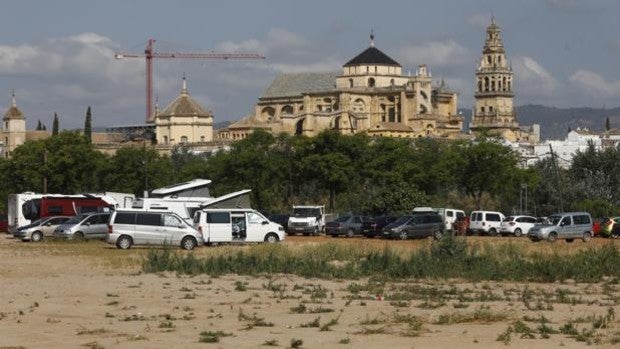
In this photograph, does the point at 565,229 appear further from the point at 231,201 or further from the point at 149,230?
the point at 149,230

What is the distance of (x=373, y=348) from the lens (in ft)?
72.6

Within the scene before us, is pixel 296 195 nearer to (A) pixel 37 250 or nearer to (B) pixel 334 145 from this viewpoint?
(B) pixel 334 145

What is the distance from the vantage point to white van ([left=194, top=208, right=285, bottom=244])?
5119cm

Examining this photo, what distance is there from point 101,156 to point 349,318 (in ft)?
284

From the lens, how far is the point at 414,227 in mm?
61688

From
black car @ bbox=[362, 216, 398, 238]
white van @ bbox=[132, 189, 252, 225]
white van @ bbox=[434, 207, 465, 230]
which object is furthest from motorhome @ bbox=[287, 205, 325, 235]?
white van @ bbox=[434, 207, 465, 230]

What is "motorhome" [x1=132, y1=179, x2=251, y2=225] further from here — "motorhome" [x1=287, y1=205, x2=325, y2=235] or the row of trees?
the row of trees

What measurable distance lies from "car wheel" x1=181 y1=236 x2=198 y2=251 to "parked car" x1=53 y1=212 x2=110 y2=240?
6634 millimetres

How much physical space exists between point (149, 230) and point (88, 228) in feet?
22.3

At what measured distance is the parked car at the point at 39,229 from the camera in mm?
58312

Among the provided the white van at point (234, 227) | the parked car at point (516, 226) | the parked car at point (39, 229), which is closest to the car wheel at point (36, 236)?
the parked car at point (39, 229)

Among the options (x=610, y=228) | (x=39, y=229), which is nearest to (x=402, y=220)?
(x=610, y=228)

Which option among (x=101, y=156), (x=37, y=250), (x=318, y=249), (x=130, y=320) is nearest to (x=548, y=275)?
(x=318, y=249)

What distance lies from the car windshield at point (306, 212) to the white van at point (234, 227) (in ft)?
56.5
